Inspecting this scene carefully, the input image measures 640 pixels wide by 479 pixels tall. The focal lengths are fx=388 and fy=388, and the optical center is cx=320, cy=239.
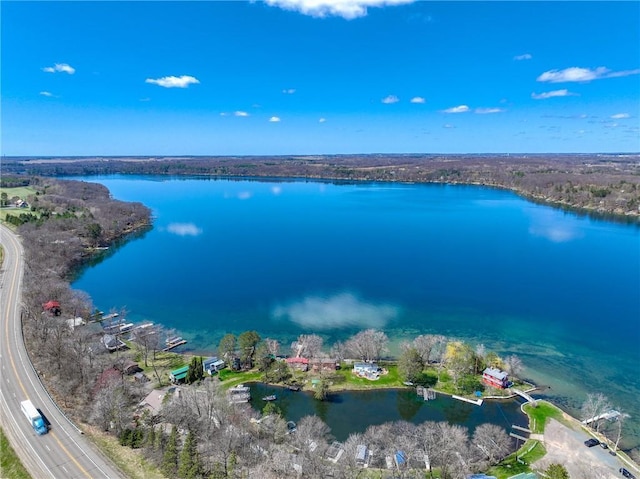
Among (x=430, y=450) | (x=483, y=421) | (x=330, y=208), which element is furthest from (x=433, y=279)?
(x=330, y=208)

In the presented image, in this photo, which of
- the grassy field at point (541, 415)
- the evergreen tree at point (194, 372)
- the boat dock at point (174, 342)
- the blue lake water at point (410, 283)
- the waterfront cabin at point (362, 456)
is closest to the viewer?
the waterfront cabin at point (362, 456)

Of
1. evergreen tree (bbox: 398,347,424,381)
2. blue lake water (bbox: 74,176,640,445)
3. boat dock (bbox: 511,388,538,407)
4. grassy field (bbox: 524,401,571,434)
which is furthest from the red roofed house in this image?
grassy field (bbox: 524,401,571,434)

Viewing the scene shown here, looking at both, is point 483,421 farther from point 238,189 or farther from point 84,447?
point 238,189

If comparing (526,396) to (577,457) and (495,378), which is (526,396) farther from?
(577,457)

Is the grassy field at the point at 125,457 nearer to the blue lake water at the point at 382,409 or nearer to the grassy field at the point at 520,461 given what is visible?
the blue lake water at the point at 382,409

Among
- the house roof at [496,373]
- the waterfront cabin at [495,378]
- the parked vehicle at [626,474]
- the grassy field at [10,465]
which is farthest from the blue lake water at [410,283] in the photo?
the grassy field at [10,465]

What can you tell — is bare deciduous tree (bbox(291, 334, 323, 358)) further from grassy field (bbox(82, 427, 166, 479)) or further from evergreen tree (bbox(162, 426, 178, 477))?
grassy field (bbox(82, 427, 166, 479))
